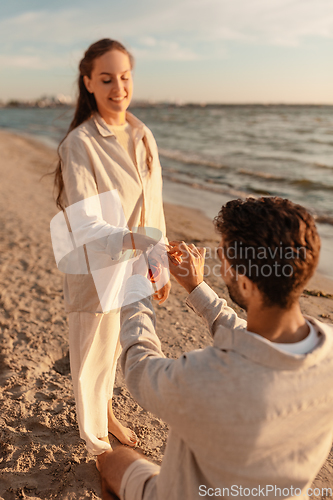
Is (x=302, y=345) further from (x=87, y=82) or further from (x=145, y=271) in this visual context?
(x=87, y=82)

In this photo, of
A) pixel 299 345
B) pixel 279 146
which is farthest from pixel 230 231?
pixel 279 146

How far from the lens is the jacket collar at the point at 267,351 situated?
1067 mm

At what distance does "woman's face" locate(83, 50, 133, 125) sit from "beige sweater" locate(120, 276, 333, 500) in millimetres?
1433

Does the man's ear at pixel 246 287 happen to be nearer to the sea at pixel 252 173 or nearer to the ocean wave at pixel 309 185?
the sea at pixel 252 173

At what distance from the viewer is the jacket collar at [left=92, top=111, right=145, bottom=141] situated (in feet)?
6.83

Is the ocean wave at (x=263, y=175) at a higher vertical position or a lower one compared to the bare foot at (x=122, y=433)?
higher

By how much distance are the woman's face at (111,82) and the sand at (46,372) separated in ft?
1.61

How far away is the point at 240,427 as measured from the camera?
106 centimetres

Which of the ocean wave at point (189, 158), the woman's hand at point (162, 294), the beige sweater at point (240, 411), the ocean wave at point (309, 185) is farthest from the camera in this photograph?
the ocean wave at point (189, 158)

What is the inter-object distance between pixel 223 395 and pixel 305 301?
376cm

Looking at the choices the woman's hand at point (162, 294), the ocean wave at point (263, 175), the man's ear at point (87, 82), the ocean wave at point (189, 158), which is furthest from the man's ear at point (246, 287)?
the ocean wave at point (189, 158)

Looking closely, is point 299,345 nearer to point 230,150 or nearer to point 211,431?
point 211,431

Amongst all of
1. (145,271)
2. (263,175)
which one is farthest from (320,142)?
(145,271)

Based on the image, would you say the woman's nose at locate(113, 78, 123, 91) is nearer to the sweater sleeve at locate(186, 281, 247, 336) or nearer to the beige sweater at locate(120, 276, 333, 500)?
the sweater sleeve at locate(186, 281, 247, 336)
